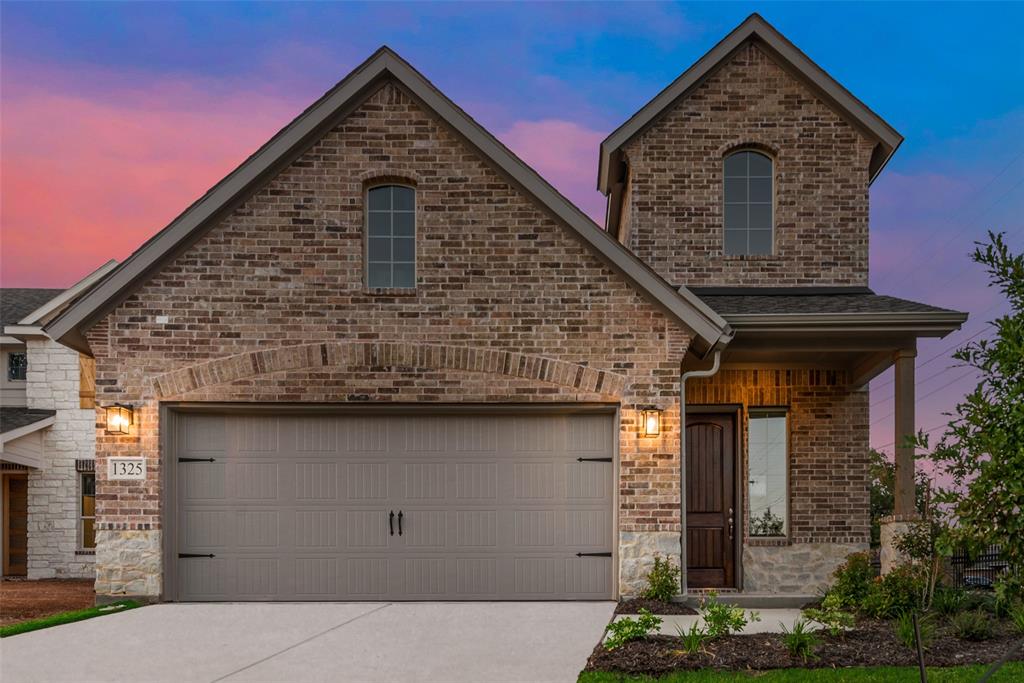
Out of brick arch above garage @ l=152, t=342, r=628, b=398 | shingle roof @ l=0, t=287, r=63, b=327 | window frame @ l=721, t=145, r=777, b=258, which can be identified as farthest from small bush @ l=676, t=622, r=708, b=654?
shingle roof @ l=0, t=287, r=63, b=327

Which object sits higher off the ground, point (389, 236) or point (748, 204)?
point (748, 204)

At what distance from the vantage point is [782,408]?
13.8m

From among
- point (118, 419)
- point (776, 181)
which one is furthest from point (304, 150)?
point (776, 181)

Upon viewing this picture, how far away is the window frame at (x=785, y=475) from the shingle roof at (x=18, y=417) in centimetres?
1321

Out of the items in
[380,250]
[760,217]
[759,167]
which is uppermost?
[759,167]

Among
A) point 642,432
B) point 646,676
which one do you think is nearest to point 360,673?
point 646,676

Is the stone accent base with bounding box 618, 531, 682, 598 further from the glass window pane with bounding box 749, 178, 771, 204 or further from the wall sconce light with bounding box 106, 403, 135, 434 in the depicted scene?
the wall sconce light with bounding box 106, 403, 135, 434

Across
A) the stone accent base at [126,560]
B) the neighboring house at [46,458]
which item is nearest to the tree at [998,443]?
the stone accent base at [126,560]

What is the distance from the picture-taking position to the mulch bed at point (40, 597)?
1253cm

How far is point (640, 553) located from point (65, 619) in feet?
20.5

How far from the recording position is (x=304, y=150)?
11695 mm

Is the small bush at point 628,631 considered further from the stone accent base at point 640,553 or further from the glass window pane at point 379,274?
the glass window pane at point 379,274

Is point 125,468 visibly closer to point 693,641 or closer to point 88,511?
point 693,641

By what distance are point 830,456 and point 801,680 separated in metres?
6.55
